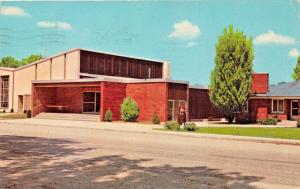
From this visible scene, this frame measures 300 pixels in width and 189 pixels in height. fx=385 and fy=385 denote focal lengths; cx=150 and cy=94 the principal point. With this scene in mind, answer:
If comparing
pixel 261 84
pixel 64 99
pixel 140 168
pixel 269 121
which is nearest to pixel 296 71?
pixel 261 84

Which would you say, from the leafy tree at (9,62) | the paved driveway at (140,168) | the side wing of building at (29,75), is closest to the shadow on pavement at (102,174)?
the paved driveway at (140,168)

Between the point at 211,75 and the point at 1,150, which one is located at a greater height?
the point at 211,75

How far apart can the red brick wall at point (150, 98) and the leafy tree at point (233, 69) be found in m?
5.44

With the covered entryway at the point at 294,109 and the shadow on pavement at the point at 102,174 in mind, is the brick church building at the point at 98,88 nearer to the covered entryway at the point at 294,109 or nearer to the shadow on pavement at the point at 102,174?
the covered entryway at the point at 294,109

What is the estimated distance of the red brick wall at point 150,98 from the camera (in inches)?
1346

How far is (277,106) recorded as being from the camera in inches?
1576

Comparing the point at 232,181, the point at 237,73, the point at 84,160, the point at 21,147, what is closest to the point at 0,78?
the point at 237,73

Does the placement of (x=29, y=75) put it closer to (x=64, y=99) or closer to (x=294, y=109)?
(x=64, y=99)

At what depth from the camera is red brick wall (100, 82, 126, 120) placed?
34656 millimetres

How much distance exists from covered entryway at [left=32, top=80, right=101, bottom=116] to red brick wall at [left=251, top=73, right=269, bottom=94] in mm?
17149

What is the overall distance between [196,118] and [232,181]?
3226cm

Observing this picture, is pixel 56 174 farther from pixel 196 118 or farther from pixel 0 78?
pixel 0 78

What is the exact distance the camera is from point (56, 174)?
8805mm

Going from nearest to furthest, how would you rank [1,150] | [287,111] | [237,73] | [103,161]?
[103,161] < [1,150] < [237,73] < [287,111]
